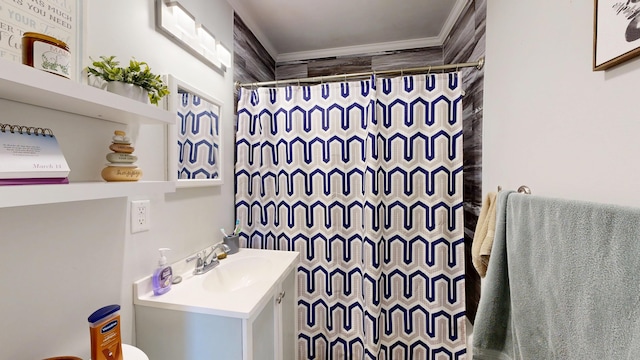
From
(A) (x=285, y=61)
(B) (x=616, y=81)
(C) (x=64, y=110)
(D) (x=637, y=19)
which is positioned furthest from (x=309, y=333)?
(A) (x=285, y=61)

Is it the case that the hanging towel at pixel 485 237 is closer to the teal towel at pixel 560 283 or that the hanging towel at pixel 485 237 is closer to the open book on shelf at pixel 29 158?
the teal towel at pixel 560 283

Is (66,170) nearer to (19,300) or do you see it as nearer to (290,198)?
(19,300)

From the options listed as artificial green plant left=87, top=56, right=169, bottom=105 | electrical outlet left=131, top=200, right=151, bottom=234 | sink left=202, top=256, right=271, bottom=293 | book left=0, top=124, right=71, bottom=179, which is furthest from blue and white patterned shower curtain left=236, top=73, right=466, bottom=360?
book left=0, top=124, right=71, bottom=179

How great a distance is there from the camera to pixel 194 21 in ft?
4.28

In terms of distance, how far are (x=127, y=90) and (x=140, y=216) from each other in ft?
1.67

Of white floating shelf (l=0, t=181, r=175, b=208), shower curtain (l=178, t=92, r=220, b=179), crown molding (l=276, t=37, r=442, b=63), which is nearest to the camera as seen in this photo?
white floating shelf (l=0, t=181, r=175, b=208)

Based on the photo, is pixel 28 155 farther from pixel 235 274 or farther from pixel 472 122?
pixel 472 122

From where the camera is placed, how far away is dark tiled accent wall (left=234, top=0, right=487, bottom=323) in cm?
155

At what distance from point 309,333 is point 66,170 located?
1686mm

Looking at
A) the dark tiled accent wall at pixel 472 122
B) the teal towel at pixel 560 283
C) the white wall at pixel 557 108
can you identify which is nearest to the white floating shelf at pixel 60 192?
the teal towel at pixel 560 283

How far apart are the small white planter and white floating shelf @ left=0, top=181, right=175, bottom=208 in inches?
11.2

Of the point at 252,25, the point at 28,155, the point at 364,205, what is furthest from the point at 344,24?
the point at 28,155

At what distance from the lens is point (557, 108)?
912 mm

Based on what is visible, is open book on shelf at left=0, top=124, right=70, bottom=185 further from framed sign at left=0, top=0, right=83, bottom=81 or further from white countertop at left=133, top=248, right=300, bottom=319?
white countertop at left=133, top=248, right=300, bottom=319
